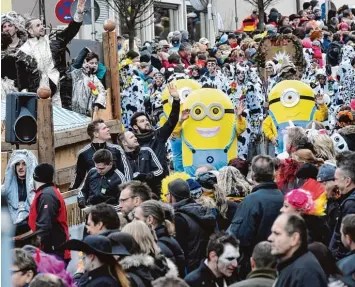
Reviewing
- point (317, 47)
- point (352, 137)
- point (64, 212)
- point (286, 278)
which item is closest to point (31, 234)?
point (64, 212)

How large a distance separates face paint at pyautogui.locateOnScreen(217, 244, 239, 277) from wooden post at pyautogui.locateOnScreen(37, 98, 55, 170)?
5.76 metres

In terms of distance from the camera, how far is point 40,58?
17.8m

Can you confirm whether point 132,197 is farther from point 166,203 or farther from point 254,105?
point 254,105

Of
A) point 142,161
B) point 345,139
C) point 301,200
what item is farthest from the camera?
point 345,139

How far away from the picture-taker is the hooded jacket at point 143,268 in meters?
9.27

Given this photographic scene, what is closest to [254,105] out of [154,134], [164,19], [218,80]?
[218,80]

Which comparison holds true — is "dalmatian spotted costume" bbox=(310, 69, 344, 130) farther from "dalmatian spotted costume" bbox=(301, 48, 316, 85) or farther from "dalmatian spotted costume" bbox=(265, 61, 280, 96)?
"dalmatian spotted costume" bbox=(265, 61, 280, 96)

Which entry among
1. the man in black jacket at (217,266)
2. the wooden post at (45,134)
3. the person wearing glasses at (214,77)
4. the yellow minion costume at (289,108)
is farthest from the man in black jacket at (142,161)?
the person wearing glasses at (214,77)

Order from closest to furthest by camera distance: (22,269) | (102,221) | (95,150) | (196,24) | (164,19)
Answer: (22,269)
(102,221)
(95,150)
(164,19)
(196,24)

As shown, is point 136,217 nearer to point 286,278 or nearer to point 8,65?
point 286,278

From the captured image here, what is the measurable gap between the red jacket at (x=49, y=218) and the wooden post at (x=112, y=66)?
6850mm

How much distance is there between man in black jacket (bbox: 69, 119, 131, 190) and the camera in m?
14.5

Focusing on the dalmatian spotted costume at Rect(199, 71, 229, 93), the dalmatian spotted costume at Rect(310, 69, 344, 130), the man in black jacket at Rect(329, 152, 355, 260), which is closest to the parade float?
the man in black jacket at Rect(329, 152, 355, 260)

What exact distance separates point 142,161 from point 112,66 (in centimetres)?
471
